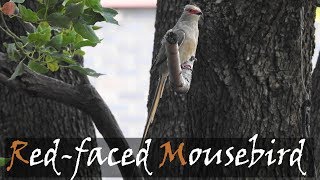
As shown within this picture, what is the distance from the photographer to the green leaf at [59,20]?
2.37 m

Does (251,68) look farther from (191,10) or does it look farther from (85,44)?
(85,44)

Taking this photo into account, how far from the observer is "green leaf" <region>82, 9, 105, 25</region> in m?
2.41

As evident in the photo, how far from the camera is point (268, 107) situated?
3070 mm

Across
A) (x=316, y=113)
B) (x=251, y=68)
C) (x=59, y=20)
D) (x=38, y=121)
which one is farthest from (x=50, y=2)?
(x=316, y=113)

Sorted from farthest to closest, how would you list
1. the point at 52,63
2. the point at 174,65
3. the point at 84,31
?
1. the point at 52,63
2. the point at 84,31
3. the point at 174,65

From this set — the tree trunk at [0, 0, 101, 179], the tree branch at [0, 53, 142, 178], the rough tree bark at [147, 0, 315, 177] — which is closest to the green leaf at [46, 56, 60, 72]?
the tree branch at [0, 53, 142, 178]

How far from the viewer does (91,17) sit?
7.91 feet

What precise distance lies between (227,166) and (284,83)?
17.3 inches

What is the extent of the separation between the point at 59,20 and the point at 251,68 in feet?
3.32

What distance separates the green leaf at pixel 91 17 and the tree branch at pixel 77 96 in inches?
21.1

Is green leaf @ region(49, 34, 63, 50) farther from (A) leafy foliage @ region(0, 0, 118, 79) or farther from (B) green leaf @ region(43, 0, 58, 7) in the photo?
(B) green leaf @ region(43, 0, 58, 7)

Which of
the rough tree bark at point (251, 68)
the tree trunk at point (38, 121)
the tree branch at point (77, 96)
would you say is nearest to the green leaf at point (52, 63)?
the tree branch at point (77, 96)

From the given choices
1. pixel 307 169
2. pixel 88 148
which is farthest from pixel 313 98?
pixel 88 148

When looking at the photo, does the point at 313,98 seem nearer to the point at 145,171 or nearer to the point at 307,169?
the point at 307,169
